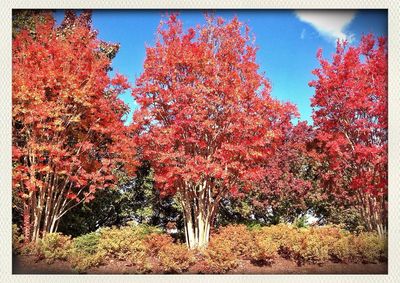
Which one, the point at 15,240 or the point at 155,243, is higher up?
the point at 15,240

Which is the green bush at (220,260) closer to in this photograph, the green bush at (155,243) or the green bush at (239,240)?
the green bush at (239,240)

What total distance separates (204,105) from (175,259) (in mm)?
2893

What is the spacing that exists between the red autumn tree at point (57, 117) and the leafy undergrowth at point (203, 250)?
109 cm

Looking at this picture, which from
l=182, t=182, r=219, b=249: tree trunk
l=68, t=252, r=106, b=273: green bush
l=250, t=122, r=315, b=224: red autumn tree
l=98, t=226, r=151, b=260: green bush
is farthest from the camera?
l=250, t=122, r=315, b=224: red autumn tree

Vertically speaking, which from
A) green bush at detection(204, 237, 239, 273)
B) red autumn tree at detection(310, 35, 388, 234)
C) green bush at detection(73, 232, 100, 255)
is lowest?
green bush at detection(204, 237, 239, 273)

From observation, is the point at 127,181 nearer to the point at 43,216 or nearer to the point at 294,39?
the point at 43,216

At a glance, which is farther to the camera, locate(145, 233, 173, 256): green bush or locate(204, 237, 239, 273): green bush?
locate(145, 233, 173, 256): green bush

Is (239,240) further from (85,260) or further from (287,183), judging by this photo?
(287,183)

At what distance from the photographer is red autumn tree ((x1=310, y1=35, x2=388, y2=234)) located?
7570mm

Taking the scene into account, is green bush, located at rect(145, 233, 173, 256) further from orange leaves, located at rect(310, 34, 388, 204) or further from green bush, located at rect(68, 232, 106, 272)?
orange leaves, located at rect(310, 34, 388, 204)

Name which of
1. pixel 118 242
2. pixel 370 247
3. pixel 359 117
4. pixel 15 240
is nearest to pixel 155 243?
pixel 118 242

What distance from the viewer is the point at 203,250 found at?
7.67 metres

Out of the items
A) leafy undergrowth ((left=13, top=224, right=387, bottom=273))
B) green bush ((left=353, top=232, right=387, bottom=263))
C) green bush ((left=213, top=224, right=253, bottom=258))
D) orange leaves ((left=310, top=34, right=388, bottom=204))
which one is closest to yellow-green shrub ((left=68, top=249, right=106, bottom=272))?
leafy undergrowth ((left=13, top=224, right=387, bottom=273))

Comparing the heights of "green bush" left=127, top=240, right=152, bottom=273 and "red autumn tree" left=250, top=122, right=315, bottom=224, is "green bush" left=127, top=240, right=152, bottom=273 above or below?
below
